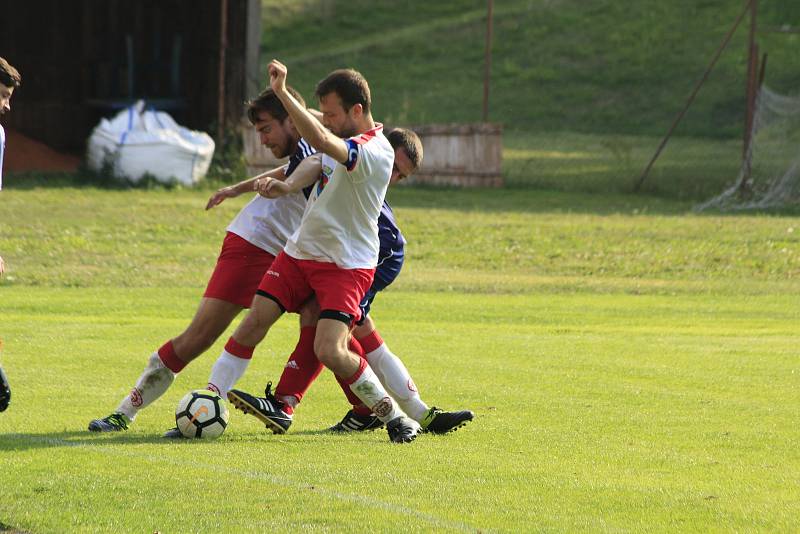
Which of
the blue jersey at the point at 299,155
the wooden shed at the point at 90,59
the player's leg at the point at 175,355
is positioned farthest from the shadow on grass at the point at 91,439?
the wooden shed at the point at 90,59

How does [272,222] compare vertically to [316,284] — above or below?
above

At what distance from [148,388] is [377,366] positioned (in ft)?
A: 4.16

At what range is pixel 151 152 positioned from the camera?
2472cm

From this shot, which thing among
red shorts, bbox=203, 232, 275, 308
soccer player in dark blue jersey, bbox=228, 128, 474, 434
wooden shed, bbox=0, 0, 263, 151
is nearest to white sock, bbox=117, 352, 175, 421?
red shorts, bbox=203, 232, 275, 308

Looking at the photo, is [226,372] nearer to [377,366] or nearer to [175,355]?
[175,355]

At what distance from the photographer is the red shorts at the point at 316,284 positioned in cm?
720

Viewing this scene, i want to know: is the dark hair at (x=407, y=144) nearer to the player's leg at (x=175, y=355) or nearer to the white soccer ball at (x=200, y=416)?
the player's leg at (x=175, y=355)

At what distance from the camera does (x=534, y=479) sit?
6.38 metres

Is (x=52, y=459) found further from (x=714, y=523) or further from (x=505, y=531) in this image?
(x=714, y=523)

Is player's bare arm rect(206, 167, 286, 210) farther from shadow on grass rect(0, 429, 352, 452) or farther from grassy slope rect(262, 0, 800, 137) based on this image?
grassy slope rect(262, 0, 800, 137)

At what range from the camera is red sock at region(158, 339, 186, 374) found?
7.68 m

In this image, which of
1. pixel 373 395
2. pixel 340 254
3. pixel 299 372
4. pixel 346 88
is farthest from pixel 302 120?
pixel 299 372

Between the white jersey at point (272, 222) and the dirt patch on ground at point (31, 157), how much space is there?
61.1 ft

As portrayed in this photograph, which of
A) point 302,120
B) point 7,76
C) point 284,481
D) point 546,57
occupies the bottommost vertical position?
point 284,481
